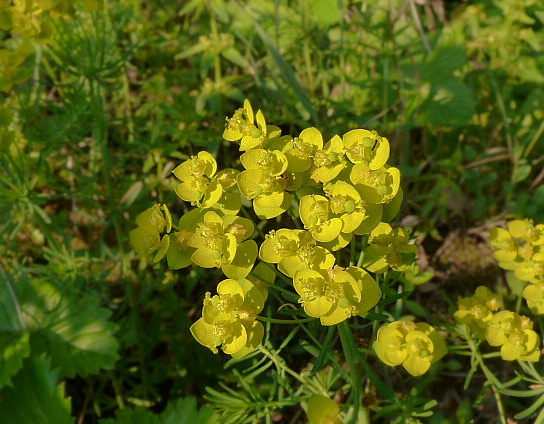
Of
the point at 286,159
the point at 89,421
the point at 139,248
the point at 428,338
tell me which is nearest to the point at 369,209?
the point at 286,159

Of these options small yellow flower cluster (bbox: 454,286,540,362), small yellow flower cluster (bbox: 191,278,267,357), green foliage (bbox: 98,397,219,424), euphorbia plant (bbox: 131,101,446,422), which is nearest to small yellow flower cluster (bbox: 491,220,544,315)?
small yellow flower cluster (bbox: 454,286,540,362)

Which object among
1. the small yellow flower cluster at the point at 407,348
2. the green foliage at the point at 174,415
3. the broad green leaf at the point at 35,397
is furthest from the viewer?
the broad green leaf at the point at 35,397

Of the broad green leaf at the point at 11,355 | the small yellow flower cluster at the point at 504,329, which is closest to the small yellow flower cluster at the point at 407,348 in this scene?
the small yellow flower cluster at the point at 504,329

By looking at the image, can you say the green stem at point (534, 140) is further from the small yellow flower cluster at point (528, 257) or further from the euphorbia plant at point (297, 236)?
the euphorbia plant at point (297, 236)

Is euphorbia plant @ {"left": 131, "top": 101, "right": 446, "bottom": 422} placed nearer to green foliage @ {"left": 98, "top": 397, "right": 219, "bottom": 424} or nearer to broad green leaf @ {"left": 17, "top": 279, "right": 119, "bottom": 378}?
green foliage @ {"left": 98, "top": 397, "right": 219, "bottom": 424}

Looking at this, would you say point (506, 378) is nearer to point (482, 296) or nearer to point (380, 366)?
point (380, 366)

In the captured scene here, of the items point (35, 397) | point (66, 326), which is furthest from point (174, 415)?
point (66, 326)
